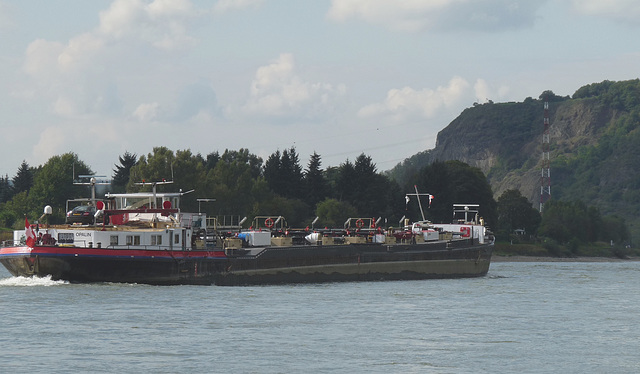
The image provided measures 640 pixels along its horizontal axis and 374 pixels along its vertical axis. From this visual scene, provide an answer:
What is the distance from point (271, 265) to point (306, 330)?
2395cm

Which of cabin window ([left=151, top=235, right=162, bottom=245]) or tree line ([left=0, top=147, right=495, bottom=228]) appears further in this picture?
tree line ([left=0, top=147, right=495, bottom=228])

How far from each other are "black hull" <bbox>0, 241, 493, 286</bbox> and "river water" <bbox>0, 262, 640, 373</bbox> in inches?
42.2

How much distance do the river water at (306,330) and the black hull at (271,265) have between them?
1073 mm

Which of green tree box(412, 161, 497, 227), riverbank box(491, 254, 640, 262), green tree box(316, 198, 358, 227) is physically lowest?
riverbank box(491, 254, 640, 262)

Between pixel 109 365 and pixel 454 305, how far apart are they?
89.5 ft

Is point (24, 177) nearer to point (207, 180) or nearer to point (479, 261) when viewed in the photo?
point (207, 180)

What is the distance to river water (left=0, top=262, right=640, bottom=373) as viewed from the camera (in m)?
37.4

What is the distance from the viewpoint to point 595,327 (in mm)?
49438

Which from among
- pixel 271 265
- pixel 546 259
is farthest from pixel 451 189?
pixel 271 265

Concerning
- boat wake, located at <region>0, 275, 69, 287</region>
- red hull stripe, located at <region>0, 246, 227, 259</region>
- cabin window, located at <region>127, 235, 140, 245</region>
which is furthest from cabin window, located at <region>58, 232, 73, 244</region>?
cabin window, located at <region>127, 235, 140, 245</region>

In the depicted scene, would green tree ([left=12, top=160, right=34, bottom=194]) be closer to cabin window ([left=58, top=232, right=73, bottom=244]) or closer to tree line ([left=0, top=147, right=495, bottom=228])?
tree line ([left=0, top=147, right=495, bottom=228])

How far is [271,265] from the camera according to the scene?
69.4 m

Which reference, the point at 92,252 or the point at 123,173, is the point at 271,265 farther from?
the point at 123,173

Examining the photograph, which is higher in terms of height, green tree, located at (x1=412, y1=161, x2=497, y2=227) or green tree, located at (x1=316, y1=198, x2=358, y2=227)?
green tree, located at (x1=412, y1=161, x2=497, y2=227)
